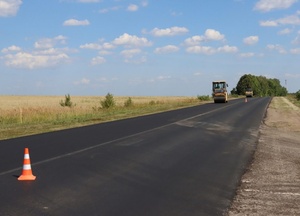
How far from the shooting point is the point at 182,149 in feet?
44.2

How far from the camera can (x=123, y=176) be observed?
8.99 m

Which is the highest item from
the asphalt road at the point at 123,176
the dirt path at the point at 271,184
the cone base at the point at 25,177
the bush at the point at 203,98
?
the bush at the point at 203,98

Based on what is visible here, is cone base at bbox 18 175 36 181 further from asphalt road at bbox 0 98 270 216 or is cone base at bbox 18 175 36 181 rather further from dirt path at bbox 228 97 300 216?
dirt path at bbox 228 97 300 216

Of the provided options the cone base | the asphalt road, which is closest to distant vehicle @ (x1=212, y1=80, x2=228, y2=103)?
the asphalt road

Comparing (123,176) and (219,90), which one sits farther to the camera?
(219,90)

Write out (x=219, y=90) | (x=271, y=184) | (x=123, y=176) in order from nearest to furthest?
(x=271, y=184), (x=123, y=176), (x=219, y=90)

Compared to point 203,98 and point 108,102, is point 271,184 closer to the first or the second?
point 108,102

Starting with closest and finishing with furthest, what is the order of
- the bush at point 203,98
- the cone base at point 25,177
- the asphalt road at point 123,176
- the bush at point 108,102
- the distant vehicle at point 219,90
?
the asphalt road at point 123,176 → the cone base at point 25,177 → the bush at point 108,102 → the distant vehicle at point 219,90 → the bush at point 203,98

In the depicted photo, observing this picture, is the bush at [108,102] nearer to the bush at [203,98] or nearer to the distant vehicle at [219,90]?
the distant vehicle at [219,90]

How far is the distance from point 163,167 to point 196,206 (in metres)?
3.50

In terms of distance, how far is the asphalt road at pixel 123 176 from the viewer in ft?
21.6

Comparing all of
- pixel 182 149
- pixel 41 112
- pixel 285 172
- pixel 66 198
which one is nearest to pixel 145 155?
pixel 182 149

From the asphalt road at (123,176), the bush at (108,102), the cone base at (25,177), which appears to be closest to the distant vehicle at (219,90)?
the bush at (108,102)

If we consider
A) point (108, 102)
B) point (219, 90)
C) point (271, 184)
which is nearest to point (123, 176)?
point (271, 184)
